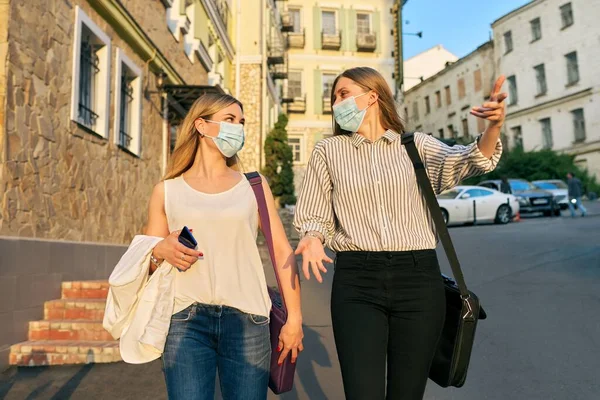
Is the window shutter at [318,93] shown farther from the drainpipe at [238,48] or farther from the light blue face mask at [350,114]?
the light blue face mask at [350,114]

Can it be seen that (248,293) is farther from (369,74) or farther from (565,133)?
(565,133)

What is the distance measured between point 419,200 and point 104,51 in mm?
7563

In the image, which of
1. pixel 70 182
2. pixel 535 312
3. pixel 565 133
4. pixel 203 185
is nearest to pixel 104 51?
pixel 70 182

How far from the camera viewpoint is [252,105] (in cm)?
2122

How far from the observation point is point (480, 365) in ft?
15.0

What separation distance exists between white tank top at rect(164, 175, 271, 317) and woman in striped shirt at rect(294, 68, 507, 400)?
24cm

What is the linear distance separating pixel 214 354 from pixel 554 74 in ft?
124

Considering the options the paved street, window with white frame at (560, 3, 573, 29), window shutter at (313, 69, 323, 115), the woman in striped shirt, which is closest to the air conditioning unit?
the paved street

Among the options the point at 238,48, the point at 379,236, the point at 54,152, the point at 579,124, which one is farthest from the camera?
the point at 579,124

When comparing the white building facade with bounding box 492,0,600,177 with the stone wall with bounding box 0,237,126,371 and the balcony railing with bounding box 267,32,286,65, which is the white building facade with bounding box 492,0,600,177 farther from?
the stone wall with bounding box 0,237,126,371

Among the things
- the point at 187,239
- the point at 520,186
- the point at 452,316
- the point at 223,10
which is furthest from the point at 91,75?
the point at 520,186

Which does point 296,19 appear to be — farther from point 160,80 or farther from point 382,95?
point 382,95

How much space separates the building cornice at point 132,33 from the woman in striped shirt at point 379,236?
6.93 m

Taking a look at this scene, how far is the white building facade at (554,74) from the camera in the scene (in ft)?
103
